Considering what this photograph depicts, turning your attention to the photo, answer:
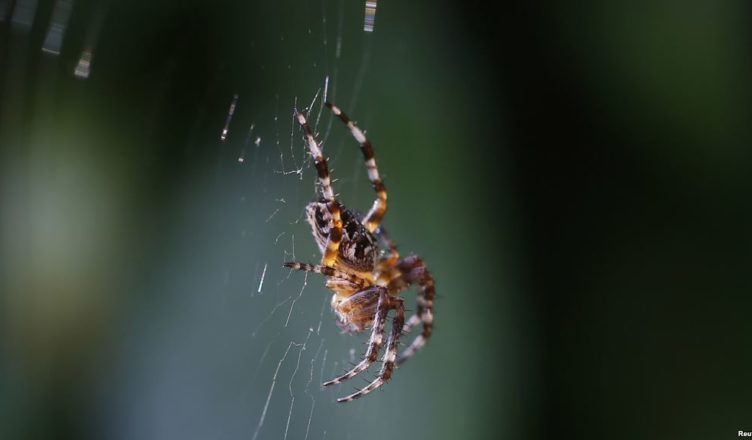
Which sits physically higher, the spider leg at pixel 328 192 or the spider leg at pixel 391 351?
the spider leg at pixel 328 192

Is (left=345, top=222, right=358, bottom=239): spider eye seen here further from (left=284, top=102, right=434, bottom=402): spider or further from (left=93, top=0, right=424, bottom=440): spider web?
(left=93, top=0, right=424, bottom=440): spider web

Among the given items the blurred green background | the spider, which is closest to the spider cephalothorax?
the spider

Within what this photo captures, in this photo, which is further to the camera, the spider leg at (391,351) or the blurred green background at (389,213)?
the blurred green background at (389,213)

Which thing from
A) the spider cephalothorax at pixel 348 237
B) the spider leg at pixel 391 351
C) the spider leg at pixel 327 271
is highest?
the spider cephalothorax at pixel 348 237

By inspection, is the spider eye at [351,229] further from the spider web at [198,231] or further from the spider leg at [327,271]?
the spider web at [198,231]

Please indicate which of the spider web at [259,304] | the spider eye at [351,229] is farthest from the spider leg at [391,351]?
the spider web at [259,304]

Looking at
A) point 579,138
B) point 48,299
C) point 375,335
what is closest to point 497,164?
point 579,138

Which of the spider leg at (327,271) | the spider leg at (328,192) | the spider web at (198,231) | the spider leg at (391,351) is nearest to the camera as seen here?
the spider leg at (327,271)
